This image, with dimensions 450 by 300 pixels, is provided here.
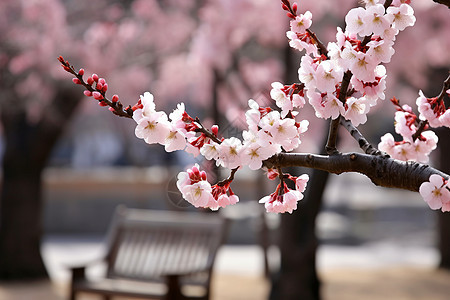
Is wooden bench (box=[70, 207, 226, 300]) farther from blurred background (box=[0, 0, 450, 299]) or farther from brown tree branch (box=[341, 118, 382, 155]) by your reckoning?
brown tree branch (box=[341, 118, 382, 155])

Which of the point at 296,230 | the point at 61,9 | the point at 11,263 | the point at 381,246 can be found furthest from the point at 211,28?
the point at 381,246

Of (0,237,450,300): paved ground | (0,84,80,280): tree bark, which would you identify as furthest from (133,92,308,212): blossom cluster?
(0,84,80,280): tree bark

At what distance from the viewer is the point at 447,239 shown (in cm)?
905

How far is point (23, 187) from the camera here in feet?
27.9

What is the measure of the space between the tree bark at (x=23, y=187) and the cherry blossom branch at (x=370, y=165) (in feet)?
20.5

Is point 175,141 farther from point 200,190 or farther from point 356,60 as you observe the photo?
point 356,60

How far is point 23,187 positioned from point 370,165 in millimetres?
6935

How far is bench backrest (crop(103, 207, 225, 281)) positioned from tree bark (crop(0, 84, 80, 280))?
7.21ft

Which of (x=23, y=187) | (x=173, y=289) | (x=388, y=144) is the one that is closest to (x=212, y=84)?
(x=23, y=187)

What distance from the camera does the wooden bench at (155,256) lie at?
215 inches

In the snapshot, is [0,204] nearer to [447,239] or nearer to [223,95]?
[223,95]

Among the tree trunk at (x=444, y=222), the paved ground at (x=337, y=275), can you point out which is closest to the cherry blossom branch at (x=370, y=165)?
the paved ground at (x=337, y=275)

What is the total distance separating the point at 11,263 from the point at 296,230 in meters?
3.75

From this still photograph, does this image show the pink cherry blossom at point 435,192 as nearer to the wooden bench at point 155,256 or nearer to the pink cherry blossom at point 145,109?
the pink cherry blossom at point 145,109
